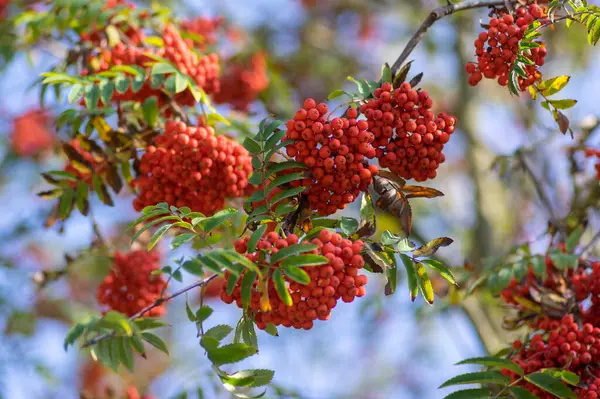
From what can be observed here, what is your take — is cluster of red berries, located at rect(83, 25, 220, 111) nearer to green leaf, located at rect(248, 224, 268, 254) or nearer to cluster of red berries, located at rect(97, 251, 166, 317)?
cluster of red berries, located at rect(97, 251, 166, 317)

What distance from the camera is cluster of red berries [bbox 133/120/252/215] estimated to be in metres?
2.30

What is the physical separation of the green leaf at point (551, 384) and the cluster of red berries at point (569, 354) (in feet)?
0.31

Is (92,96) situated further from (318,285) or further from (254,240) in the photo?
(318,285)

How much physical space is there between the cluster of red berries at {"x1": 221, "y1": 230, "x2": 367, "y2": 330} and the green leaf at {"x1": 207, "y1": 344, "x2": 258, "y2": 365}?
105 mm

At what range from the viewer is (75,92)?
99.5 inches

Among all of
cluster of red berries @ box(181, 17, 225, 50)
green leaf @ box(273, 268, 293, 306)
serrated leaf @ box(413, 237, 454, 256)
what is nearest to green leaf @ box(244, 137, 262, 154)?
green leaf @ box(273, 268, 293, 306)

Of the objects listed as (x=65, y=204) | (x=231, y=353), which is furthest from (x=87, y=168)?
(x=231, y=353)

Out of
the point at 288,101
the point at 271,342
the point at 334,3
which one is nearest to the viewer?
the point at 288,101

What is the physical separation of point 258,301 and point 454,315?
315cm

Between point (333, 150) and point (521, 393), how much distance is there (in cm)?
89

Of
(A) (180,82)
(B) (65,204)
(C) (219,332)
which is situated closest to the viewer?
(C) (219,332)

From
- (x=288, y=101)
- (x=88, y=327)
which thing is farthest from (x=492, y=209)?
(x=88, y=327)

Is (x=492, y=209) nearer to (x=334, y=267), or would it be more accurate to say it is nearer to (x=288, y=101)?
(x=288, y=101)

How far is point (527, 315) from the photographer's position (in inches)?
101
